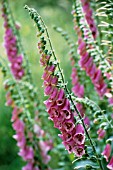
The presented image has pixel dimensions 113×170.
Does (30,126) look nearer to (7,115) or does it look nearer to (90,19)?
(90,19)

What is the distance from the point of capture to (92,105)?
2371 mm

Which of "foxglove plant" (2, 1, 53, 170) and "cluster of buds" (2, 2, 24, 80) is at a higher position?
"cluster of buds" (2, 2, 24, 80)

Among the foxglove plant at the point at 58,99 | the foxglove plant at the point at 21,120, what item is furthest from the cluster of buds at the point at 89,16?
the foxglove plant at the point at 58,99

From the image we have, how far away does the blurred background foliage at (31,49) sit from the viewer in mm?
5613

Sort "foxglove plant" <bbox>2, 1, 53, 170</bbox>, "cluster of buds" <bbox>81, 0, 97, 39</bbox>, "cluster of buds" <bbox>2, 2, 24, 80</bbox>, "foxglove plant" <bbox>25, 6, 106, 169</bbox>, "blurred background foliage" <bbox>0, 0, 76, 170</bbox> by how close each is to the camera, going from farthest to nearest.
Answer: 1. "blurred background foliage" <bbox>0, 0, 76, 170</bbox>
2. "cluster of buds" <bbox>2, 2, 24, 80</bbox>
3. "foxglove plant" <bbox>2, 1, 53, 170</bbox>
4. "cluster of buds" <bbox>81, 0, 97, 39</bbox>
5. "foxglove plant" <bbox>25, 6, 106, 169</bbox>

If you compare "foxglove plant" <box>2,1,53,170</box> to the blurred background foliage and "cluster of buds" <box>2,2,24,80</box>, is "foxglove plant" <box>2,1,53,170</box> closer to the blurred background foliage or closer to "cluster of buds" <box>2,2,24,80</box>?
"cluster of buds" <box>2,2,24,80</box>

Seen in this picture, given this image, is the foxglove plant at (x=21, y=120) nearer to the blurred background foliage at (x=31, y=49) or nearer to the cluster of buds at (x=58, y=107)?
the blurred background foliage at (x=31, y=49)

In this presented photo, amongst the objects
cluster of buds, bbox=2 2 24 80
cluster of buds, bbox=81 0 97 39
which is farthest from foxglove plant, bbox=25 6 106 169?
cluster of buds, bbox=2 2 24 80

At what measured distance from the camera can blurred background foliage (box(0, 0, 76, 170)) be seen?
5613mm

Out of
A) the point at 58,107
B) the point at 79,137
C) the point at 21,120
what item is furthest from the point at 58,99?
the point at 21,120

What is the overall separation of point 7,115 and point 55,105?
4078mm

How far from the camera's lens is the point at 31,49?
773cm

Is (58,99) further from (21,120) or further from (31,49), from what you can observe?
(31,49)

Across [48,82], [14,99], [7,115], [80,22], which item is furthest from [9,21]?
[7,115]
